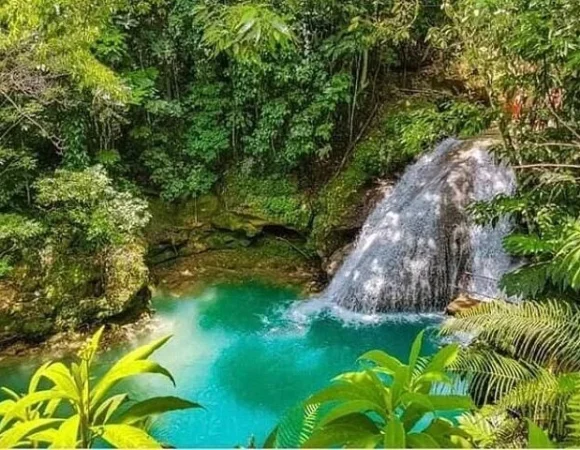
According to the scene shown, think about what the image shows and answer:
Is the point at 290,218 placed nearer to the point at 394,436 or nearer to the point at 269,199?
the point at 269,199

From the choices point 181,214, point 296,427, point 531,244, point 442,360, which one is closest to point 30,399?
point 442,360

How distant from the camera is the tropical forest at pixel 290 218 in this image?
2691 millimetres

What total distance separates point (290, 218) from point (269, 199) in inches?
17.0

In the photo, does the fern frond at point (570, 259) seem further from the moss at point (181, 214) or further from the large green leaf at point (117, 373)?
the moss at point (181, 214)

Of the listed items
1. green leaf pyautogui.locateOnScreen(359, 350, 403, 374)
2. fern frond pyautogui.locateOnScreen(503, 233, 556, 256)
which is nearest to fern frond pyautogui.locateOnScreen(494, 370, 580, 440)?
fern frond pyautogui.locateOnScreen(503, 233, 556, 256)

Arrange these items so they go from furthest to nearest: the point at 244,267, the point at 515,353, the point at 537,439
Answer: the point at 244,267 → the point at 515,353 → the point at 537,439

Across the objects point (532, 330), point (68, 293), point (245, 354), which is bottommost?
point (245, 354)

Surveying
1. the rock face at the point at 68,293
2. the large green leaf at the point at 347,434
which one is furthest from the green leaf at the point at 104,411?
the rock face at the point at 68,293

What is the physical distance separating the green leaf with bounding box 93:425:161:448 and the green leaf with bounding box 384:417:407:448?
0.44m

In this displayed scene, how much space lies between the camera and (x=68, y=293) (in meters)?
6.31

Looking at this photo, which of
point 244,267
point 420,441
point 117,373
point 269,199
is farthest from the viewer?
point 269,199

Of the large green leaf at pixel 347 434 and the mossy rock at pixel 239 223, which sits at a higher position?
the large green leaf at pixel 347 434

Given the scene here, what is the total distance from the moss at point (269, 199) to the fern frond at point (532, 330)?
181 inches

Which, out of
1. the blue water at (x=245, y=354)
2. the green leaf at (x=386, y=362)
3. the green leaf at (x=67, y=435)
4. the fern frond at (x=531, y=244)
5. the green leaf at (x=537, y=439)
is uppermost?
the green leaf at (x=537, y=439)
